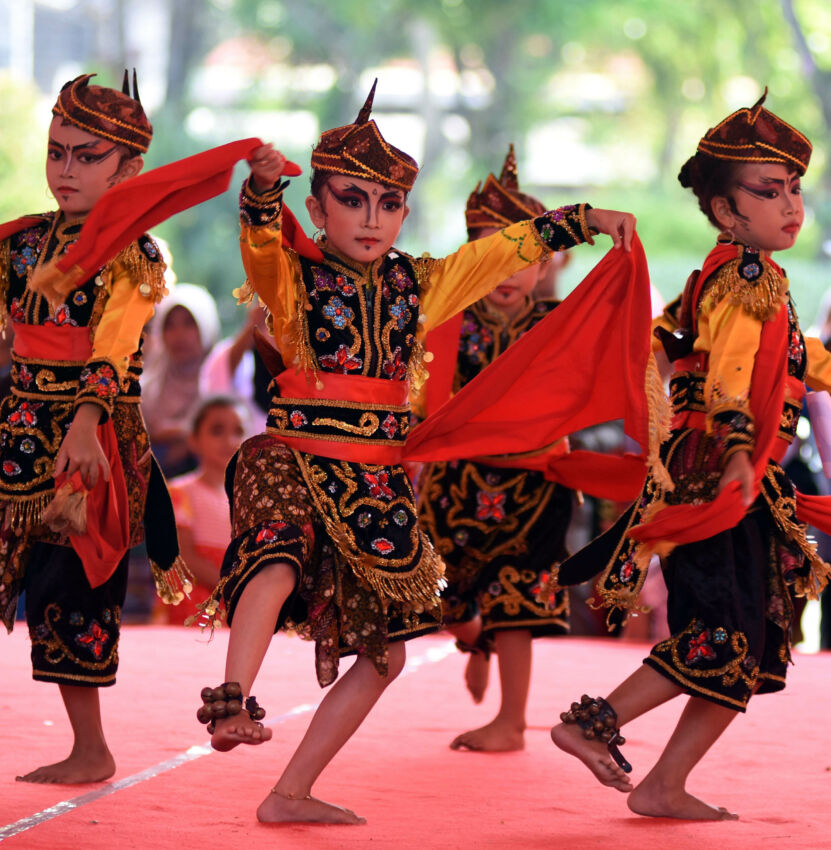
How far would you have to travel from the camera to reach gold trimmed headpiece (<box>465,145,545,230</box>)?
443 cm

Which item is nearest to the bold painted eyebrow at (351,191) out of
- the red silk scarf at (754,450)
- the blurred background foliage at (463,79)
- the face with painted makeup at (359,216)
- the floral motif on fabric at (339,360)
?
the face with painted makeup at (359,216)

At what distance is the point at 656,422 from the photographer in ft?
11.1

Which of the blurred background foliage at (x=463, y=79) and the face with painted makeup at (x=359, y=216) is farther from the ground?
the blurred background foliage at (x=463, y=79)

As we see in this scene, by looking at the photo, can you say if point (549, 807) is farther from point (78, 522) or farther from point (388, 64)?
point (388, 64)

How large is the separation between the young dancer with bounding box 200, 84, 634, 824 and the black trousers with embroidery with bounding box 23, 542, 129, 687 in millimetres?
514

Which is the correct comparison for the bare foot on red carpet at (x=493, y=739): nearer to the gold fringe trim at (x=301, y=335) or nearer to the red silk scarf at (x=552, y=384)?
the red silk scarf at (x=552, y=384)

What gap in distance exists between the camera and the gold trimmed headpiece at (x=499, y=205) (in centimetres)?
443

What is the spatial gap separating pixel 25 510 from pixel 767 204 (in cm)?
192

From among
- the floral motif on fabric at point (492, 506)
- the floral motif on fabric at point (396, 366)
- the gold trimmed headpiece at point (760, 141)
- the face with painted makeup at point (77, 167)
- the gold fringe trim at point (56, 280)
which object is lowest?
the floral motif on fabric at point (492, 506)

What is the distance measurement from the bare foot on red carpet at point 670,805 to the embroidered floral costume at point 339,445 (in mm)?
626

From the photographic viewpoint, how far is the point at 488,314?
174 inches

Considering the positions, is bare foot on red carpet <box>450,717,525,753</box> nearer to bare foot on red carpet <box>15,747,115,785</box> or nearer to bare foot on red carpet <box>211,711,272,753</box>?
bare foot on red carpet <box>15,747,115,785</box>

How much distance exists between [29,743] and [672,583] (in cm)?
182

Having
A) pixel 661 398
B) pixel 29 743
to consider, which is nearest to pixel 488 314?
pixel 661 398
